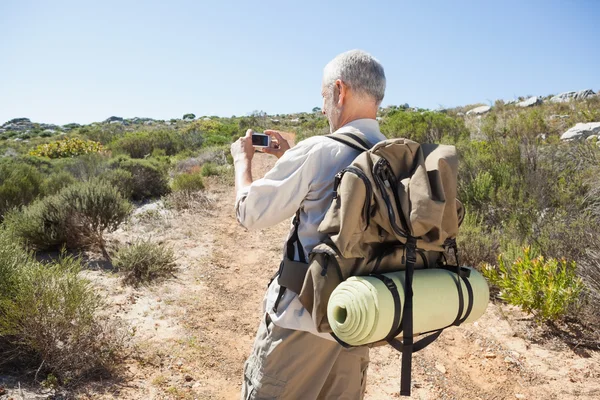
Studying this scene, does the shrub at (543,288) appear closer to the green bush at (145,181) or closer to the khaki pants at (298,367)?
the khaki pants at (298,367)

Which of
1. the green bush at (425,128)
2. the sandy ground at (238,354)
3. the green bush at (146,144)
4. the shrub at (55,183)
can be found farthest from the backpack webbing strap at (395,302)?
the green bush at (146,144)

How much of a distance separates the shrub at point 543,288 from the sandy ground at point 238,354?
26cm

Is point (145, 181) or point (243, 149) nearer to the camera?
point (243, 149)

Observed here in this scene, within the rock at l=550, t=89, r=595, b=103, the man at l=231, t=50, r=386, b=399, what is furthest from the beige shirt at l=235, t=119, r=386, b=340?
the rock at l=550, t=89, r=595, b=103

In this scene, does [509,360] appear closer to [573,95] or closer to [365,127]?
[365,127]

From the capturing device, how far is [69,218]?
533 centimetres

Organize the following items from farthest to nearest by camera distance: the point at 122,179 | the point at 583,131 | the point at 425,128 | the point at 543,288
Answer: the point at 425,128 → the point at 583,131 → the point at 122,179 → the point at 543,288

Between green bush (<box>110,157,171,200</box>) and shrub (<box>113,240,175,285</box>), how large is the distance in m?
4.40

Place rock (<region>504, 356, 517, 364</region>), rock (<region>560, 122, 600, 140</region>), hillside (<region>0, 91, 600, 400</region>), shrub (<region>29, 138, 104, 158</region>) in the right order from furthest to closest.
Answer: shrub (<region>29, 138, 104, 158</region>) < rock (<region>560, 122, 600, 140</region>) < rock (<region>504, 356, 517, 364</region>) < hillside (<region>0, 91, 600, 400</region>)

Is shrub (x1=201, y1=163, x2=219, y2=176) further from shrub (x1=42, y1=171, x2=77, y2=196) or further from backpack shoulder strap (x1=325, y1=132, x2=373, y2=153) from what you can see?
backpack shoulder strap (x1=325, y1=132, x2=373, y2=153)

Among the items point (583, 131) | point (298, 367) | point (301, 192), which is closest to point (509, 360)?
point (298, 367)

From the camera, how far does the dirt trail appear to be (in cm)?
303

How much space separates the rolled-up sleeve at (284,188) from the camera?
5.31ft

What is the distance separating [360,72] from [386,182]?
513mm
